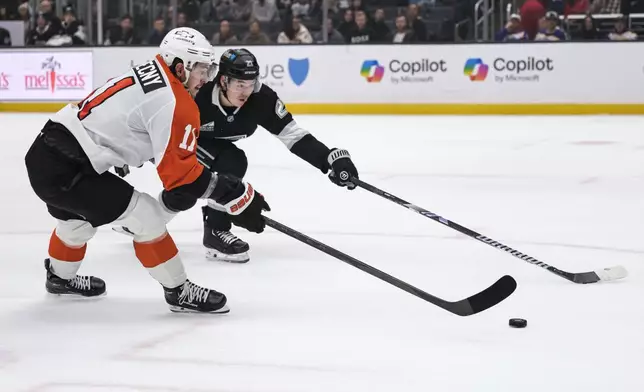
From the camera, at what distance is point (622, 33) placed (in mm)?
9984

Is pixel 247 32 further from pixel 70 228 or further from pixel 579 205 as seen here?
pixel 70 228

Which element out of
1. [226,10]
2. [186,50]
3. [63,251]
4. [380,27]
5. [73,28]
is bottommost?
[63,251]

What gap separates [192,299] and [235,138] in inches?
46.6

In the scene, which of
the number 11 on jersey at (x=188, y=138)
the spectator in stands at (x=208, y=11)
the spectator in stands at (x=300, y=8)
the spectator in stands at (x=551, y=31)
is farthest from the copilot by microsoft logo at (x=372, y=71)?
the number 11 on jersey at (x=188, y=138)

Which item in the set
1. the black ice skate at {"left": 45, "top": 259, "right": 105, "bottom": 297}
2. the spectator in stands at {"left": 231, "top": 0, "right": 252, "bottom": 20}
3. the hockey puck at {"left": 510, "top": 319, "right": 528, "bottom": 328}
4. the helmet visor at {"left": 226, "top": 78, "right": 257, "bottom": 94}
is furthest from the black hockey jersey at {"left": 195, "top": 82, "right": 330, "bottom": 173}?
the spectator in stands at {"left": 231, "top": 0, "right": 252, "bottom": 20}

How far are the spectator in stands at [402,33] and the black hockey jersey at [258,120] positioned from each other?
6345 mm

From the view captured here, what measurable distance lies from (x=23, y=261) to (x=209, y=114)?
937 mm

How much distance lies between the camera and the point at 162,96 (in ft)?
9.56

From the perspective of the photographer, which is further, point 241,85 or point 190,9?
point 190,9

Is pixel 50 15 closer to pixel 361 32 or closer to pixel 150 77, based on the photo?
pixel 361 32

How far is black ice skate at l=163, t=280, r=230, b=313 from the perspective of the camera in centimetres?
316

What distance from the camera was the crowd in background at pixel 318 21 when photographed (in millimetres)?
10164

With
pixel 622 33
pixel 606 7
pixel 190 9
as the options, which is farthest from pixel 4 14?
pixel 622 33

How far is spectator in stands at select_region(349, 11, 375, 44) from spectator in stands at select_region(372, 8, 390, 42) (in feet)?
0.15
